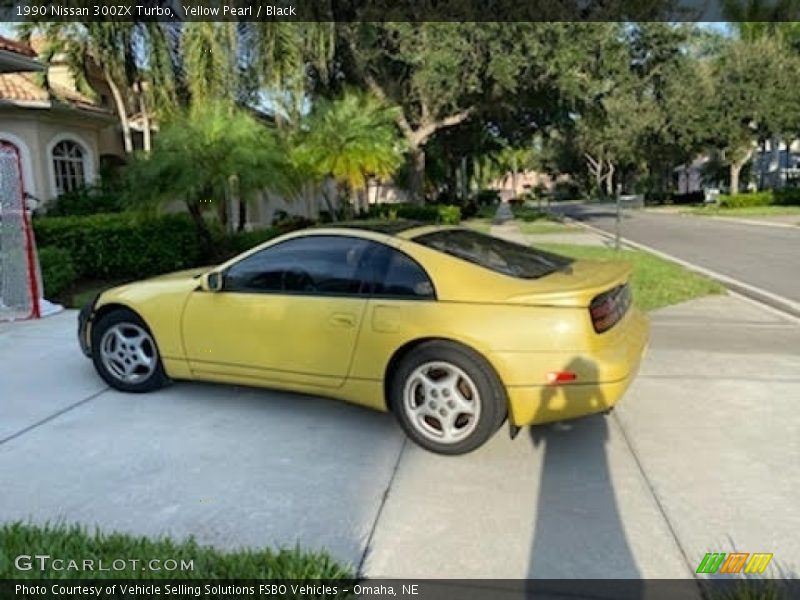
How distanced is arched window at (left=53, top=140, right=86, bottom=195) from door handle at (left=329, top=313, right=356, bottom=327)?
50.5 ft

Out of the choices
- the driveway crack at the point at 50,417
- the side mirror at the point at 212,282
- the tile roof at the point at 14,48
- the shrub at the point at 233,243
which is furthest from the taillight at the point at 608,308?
the shrub at the point at 233,243

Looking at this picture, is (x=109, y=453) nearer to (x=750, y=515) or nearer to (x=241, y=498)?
(x=241, y=498)

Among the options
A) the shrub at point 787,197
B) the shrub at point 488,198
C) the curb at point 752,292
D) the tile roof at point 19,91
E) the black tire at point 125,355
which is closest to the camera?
the black tire at point 125,355

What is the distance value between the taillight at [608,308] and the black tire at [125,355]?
3.28 m

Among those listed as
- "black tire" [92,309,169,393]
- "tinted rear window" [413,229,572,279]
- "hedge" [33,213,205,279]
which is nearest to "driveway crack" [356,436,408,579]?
"tinted rear window" [413,229,572,279]

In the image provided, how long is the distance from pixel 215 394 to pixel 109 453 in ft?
3.75

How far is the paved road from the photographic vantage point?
10.5 m

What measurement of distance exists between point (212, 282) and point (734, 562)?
3.64 meters

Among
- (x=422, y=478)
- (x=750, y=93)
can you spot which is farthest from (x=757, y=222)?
(x=422, y=478)

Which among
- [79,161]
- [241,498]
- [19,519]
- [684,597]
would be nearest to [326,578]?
[241,498]

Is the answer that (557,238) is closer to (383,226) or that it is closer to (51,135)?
(51,135)

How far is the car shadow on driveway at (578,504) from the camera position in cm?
271

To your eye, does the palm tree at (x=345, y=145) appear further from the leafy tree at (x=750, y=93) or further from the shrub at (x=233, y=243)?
the leafy tree at (x=750, y=93)

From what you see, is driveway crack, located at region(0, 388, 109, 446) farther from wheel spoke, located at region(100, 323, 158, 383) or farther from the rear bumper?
the rear bumper
